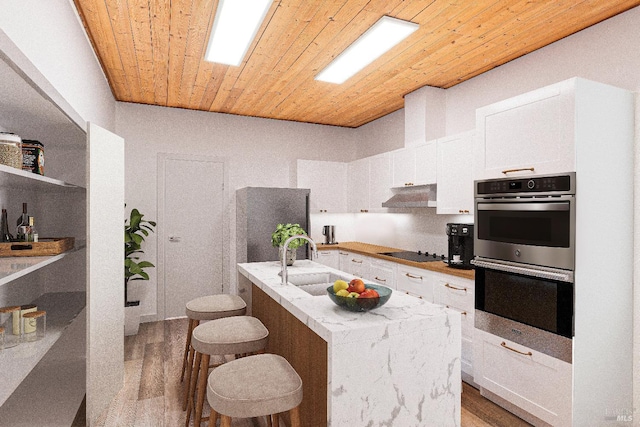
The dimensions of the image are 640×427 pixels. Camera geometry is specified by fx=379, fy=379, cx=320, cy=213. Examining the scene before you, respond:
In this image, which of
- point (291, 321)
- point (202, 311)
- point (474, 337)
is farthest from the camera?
point (474, 337)

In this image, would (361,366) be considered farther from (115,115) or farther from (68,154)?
(115,115)

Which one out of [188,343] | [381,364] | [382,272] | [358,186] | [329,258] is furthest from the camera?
[358,186]

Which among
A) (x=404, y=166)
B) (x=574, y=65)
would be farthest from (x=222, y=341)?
(x=574, y=65)

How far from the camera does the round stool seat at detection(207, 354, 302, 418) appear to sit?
4.96 feet

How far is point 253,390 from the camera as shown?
1.56 metres

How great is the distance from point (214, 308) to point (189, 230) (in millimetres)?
2592

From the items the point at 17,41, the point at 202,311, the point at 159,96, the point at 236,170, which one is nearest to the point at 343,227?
the point at 236,170

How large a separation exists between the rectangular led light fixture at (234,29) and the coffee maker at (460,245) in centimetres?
237

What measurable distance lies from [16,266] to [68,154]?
1428mm

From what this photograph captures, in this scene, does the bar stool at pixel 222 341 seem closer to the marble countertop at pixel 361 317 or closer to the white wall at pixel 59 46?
the marble countertop at pixel 361 317

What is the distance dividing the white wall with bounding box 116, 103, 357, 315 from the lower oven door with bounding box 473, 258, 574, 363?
346cm

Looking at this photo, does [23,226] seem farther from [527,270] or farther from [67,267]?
[527,270]

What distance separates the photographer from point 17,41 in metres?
1.68

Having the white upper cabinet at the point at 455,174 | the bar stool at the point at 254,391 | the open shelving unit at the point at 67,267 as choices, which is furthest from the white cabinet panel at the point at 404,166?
the bar stool at the point at 254,391
